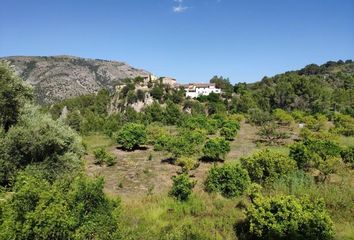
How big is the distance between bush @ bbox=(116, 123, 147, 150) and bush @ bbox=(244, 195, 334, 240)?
22.8 meters

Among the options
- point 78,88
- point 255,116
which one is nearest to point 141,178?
point 255,116

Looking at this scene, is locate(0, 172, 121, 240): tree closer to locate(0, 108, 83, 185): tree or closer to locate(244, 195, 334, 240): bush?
locate(244, 195, 334, 240): bush

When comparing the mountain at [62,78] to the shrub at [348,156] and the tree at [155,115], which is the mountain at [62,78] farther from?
the shrub at [348,156]

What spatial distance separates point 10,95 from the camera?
60.5 feet

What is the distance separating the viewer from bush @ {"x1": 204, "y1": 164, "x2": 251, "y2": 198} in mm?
19312

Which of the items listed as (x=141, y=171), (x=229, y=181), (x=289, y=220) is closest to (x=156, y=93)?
(x=141, y=171)

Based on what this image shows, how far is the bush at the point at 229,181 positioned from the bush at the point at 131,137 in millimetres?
16244

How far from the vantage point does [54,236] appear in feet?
27.9

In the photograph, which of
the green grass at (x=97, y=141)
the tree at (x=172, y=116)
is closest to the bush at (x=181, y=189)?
the green grass at (x=97, y=141)

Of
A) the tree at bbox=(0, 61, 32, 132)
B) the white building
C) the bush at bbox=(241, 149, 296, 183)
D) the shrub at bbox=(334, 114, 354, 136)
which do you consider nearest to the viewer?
the tree at bbox=(0, 61, 32, 132)

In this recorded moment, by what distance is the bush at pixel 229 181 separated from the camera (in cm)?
1931

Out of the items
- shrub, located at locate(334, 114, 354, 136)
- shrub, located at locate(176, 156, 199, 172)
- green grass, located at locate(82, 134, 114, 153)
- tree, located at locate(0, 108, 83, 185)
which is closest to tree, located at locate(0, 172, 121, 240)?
tree, located at locate(0, 108, 83, 185)

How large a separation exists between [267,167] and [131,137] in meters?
17.4

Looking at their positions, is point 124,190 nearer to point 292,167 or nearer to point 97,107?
point 292,167
